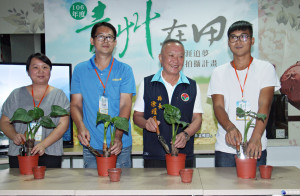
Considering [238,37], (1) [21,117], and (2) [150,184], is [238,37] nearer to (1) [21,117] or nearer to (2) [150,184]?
(2) [150,184]

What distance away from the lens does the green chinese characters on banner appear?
405cm

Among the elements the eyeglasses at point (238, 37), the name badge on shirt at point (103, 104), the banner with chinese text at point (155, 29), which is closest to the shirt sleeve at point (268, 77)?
the eyeglasses at point (238, 37)

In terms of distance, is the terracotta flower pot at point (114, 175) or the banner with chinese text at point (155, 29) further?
the banner with chinese text at point (155, 29)

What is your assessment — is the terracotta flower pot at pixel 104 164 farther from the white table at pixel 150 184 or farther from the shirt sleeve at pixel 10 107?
the shirt sleeve at pixel 10 107

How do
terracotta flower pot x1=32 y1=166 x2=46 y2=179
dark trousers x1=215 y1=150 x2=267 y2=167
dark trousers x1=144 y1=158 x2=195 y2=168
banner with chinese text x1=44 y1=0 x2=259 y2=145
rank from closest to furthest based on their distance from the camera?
terracotta flower pot x1=32 y1=166 x2=46 y2=179, dark trousers x1=215 y1=150 x2=267 y2=167, dark trousers x1=144 y1=158 x2=195 y2=168, banner with chinese text x1=44 y1=0 x2=259 y2=145

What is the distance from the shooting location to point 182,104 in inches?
100.0

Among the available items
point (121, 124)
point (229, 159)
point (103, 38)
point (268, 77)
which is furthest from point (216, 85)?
point (103, 38)

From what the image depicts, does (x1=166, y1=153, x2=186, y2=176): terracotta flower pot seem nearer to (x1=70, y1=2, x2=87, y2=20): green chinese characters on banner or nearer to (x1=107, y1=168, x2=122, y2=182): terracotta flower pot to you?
(x1=107, y1=168, x2=122, y2=182): terracotta flower pot

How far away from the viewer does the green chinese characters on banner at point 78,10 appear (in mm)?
4047

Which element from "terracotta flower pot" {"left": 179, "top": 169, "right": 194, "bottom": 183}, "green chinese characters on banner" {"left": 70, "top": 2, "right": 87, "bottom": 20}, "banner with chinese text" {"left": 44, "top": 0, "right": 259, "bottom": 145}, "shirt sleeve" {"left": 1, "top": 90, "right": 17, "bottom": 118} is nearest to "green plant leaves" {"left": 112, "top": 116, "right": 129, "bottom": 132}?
"terracotta flower pot" {"left": 179, "top": 169, "right": 194, "bottom": 183}

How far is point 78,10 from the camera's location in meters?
4.05

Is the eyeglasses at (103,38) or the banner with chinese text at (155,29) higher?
the banner with chinese text at (155,29)

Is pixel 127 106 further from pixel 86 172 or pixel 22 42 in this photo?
pixel 22 42

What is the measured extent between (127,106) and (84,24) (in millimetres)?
1880
